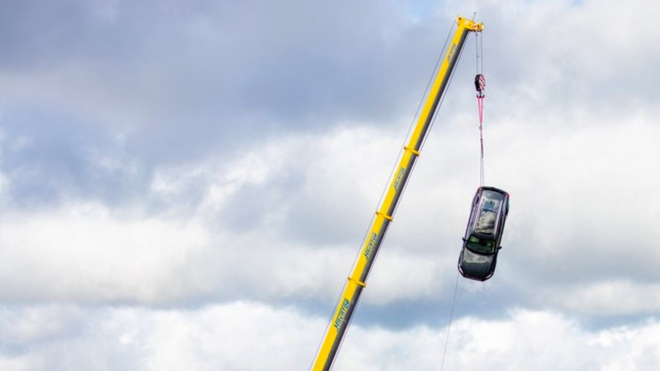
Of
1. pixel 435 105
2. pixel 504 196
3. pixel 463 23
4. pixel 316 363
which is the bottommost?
pixel 316 363

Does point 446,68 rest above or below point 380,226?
above

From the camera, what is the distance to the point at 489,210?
147ft

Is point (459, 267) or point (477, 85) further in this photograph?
point (477, 85)

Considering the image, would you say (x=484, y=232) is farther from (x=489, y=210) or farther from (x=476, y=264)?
(x=476, y=264)

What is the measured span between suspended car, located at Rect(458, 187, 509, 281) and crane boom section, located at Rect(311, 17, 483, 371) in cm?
383

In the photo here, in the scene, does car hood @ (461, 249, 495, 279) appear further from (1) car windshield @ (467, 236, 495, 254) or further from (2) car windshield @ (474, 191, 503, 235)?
(2) car windshield @ (474, 191, 503, 235)

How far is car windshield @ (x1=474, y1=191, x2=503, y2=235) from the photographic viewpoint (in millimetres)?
44688

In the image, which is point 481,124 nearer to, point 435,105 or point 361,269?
point 435,105

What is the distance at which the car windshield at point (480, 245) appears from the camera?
45125 millimetres

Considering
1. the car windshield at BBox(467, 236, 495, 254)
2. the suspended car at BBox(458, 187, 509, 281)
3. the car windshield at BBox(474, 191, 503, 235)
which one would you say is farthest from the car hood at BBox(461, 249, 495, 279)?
the car windshield at BBox(474, 191, 503, 235)

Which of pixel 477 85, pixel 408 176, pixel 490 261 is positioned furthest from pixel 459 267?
pixel 477 85

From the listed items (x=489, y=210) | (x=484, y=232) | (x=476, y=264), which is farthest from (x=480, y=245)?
(x=489, y=210)

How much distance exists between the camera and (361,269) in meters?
47.2

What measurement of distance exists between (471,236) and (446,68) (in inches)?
331
